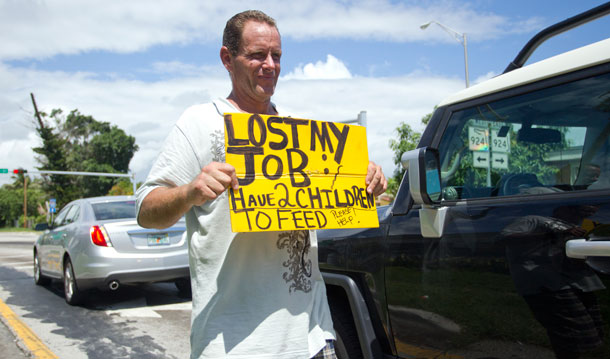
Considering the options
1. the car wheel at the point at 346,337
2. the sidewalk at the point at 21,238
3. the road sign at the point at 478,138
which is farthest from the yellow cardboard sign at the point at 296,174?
the sidewalk at the point at 21,238

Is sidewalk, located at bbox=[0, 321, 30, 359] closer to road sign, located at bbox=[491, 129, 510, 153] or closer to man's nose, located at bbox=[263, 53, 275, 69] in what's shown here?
man's nose, located at bbox=[263, 53, 275, 69]

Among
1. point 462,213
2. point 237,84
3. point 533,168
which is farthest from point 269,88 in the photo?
point 533,168

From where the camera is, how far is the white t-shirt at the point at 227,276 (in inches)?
69.0

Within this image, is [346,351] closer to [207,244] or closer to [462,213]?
[462,213]

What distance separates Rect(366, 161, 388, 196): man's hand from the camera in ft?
6.78

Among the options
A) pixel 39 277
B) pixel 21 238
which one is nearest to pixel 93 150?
pixel 21 238

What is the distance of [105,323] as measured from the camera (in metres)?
6.15

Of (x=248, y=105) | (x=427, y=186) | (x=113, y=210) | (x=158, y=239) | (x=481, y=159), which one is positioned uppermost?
(x=248, y=105)

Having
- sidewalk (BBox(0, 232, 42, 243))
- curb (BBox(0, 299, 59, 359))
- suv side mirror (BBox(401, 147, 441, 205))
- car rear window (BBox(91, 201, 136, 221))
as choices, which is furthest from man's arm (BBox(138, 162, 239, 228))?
sidewalk (BBox(0, 232, 42, 243))

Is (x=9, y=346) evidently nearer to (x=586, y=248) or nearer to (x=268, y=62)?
(x=268, y=62)

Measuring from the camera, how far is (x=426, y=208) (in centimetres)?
232

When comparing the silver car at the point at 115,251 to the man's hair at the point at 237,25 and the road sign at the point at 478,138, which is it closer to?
the road sign at the point at 478,138

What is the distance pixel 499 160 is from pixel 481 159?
0.27 feet

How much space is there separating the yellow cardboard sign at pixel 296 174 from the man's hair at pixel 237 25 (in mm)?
282
